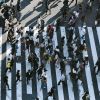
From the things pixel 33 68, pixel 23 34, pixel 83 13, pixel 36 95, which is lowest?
pixel 36 95

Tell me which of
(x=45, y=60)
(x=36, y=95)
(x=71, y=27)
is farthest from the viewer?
(x=71, y=27)

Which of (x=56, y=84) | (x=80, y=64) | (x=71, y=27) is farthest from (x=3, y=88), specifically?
(x=71, y=27)

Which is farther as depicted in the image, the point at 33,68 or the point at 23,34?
the point at 23,34

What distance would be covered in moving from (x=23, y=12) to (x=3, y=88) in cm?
1050

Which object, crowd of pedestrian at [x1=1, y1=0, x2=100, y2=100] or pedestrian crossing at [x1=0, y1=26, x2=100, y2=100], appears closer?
pedestrian crossing at [x1=0, y1=26, x2=100, y2=100]

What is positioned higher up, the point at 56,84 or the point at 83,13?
the point at 83,13

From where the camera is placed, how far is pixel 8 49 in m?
39.9

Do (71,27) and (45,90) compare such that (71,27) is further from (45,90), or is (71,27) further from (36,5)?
(45,90)

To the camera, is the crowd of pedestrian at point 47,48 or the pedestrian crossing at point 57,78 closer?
the pedestrian crossing at point 57,78

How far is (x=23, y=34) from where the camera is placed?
135ft

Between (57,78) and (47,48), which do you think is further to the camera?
(47,48)

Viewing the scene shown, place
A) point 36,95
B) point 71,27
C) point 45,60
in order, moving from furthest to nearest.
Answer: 1. point 71,27
2. point 45,60
3. point 36,95

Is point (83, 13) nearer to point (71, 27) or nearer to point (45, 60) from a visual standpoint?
point (71, 27)

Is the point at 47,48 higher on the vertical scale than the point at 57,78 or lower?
higher
